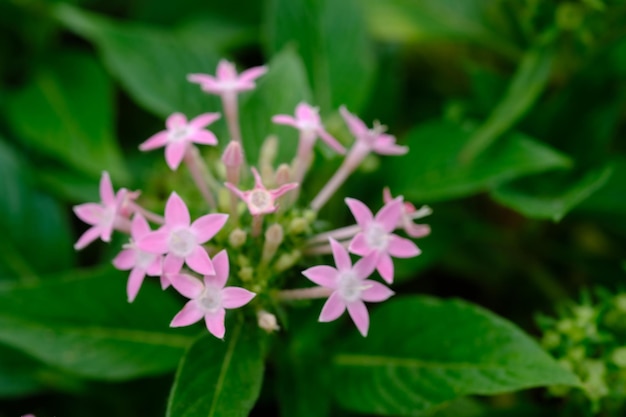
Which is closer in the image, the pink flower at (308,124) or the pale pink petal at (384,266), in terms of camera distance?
the pale pink petal at (384,266)

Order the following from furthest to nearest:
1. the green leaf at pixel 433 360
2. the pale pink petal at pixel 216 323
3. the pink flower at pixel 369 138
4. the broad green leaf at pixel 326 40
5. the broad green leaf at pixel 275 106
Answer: the broad green leaf at pixel 326 40
the broad green leaf at pixel 275 106
the pink flower at pixel 369 138
the green leaf at pixel 433 360
the pale pink petal at pixel 216 323

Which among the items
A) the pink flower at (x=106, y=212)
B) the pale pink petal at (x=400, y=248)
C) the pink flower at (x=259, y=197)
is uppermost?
the pink flower at (x=106, y=212)

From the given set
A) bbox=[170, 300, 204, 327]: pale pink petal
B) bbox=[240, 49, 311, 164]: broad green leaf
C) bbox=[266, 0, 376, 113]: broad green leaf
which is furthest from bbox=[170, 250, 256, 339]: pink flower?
bbox=[266, 0, 376, 113]: broad green leaf

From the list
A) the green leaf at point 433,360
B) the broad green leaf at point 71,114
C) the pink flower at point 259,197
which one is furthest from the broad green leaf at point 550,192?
the broad green leaf at point 71,114

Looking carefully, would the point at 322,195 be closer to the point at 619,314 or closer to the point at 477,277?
the point at 619,314

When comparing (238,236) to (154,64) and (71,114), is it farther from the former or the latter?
(71,114)

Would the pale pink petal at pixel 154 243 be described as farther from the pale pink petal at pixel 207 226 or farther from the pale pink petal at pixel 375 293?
the pale pink petal at pixel 375 293
